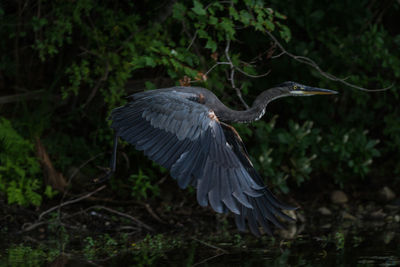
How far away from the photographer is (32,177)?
652 cm

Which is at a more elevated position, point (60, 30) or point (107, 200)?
point (60, 30)

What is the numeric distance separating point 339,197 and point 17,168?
3701 mm

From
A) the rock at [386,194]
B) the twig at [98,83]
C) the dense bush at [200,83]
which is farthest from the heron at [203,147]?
the rock at [386,194]

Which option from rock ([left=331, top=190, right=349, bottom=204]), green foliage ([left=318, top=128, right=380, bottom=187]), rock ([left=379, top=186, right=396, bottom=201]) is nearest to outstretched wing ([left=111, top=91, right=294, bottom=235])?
green foliage ([left=318, top=128, right=380, bottom=187])

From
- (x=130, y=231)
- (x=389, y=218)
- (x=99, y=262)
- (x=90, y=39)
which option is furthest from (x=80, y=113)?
(x=389, y=218)

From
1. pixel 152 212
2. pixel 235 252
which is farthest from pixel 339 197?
pixel 235 252

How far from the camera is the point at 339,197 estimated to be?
7352 mm

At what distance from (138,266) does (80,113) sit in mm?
3459

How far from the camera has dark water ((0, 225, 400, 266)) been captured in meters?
4.54

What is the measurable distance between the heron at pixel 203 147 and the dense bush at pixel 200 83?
3.34ft

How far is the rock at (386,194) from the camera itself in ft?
24.0

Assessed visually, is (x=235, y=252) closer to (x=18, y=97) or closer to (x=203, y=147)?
(x=203, y=147)

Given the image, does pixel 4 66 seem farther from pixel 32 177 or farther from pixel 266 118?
pixel 266 118

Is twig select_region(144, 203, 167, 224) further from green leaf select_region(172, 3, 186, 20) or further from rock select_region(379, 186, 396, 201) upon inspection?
rock select_region(379, 186, 396, 201)
